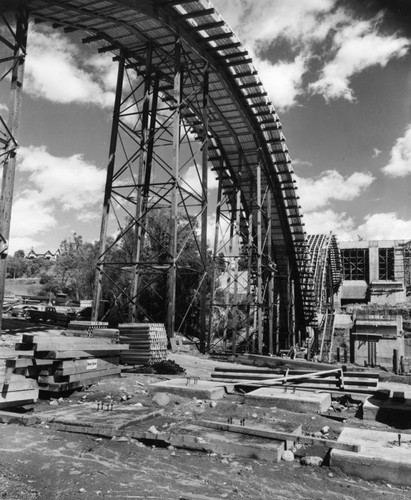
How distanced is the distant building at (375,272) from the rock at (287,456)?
45.7 m

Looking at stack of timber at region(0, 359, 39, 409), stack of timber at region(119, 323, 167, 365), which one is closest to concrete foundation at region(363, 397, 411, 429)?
stack of timber at region(0, 359, 39, 409)

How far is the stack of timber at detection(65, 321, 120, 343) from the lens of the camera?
1202cm

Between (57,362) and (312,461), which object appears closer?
(312,461)

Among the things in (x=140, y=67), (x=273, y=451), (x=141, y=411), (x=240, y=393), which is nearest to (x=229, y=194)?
(x=140, y=67)

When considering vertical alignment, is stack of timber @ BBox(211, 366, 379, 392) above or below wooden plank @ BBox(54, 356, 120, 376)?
below

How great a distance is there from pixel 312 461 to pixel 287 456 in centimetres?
33

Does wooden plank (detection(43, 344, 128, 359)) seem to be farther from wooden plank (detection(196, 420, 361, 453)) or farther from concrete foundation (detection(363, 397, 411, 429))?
concrete foundation (detection(363, 397, 411, 429))

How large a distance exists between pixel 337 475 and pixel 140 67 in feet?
53.5

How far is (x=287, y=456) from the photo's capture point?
5.13 metres

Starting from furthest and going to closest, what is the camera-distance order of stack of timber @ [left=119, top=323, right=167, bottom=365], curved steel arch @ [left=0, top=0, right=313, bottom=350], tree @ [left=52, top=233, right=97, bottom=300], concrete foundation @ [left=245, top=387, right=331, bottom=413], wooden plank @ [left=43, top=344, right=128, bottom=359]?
tree @ [left=52, top=233, right=97, bottom=300], curved steel arch @ [left=0, top=0, right=313, bottom=350], stack of timber @ [left=119, top=323, right=167, bottom=365], wooden plank @ [left=43, top=344, right=128, bottom=359], concrete foundation @ [left=245, top=387, right=331, bottom=413]

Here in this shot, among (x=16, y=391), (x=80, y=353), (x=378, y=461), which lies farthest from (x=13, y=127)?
(x=378, y=461)

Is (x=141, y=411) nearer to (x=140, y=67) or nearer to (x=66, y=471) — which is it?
(x=66, y=471)

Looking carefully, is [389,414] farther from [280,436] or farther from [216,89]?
[216,89]

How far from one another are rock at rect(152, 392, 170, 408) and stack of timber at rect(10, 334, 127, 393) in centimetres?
154
